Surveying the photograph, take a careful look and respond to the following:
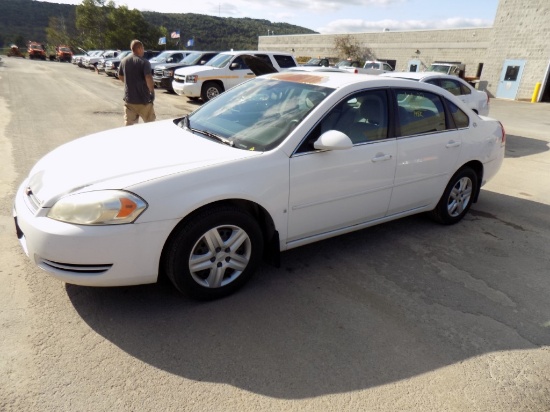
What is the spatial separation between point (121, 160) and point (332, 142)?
1.58m

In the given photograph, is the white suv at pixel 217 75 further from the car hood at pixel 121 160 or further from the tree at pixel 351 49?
the tree at pixel 351 49

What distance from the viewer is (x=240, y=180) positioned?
280 cm

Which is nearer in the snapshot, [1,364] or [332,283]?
[1,364]

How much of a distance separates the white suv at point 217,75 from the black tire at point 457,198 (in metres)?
10.0

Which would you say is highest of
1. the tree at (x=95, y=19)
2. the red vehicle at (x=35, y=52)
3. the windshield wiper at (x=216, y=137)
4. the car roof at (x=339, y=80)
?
the tree at (x=95, y=19)

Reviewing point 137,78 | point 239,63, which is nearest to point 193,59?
point 239,63

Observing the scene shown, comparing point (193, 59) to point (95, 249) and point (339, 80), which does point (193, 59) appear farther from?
point (95, 249)

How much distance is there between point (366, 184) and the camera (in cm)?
352

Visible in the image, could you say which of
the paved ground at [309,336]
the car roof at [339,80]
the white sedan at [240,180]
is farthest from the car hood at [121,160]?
the car roof at [339,80]

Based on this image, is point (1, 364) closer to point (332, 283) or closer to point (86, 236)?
point (86, 236)

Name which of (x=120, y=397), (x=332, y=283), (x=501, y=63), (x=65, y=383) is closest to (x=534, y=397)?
(x=332, y=283)

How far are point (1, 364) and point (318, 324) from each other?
1968mm

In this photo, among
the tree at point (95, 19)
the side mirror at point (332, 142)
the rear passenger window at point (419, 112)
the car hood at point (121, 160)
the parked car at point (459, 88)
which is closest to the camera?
the car hood at point (121, 160)

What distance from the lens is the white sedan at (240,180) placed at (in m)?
2.48
